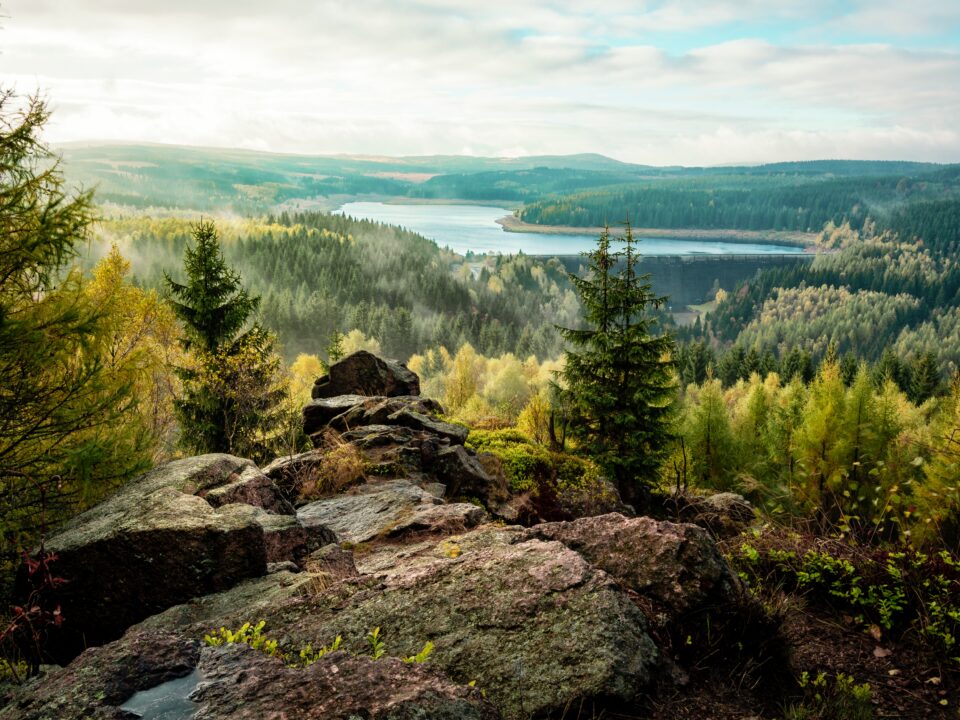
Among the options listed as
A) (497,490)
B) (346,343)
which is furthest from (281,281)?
(497,490)

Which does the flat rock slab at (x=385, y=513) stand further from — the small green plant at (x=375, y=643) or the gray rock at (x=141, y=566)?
the small green plant at (x=375, y=643)

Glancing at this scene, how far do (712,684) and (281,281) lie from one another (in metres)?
184

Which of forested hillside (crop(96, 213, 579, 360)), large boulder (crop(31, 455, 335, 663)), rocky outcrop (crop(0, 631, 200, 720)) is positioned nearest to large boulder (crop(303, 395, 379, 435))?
large boulder (crop(31, 455, 335, 663))

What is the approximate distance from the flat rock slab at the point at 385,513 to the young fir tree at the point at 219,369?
1451 centimetres

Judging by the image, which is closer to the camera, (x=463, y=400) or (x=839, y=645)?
(x=839, y=645)

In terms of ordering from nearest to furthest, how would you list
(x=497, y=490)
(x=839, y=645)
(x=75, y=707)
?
1. (x=75, y=707)
2. (x=839, y=645)
3. (x=497, y=490)

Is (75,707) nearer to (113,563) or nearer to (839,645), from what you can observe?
(113,563)

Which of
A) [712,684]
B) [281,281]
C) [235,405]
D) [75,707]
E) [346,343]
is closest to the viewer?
[75,707]

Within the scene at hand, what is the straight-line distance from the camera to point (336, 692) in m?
3.62

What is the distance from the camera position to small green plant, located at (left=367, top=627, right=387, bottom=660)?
178 inches

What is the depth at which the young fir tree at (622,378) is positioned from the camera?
2270 cm

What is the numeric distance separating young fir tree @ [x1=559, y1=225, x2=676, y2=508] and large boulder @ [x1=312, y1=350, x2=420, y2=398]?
6317 mm

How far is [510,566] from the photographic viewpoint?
520cm

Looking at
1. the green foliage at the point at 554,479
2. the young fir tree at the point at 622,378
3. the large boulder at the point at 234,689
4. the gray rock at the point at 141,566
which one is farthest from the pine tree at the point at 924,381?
the large boulder at the point at 234,689
